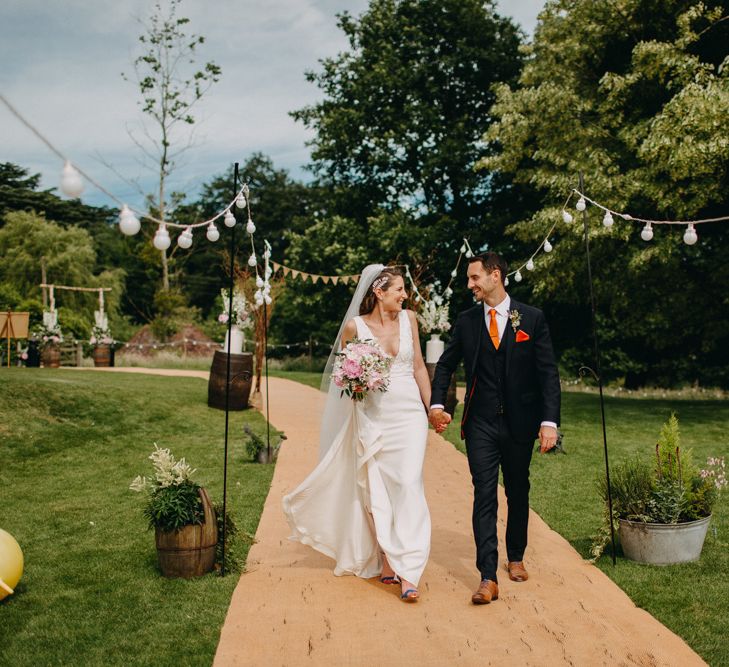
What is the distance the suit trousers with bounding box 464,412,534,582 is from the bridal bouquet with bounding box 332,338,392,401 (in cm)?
69

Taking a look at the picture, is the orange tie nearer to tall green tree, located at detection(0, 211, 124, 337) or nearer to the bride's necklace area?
the bride's necklace area

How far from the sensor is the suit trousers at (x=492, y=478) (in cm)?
488

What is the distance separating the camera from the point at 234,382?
1427cm

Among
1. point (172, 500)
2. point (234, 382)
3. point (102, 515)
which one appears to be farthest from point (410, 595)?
point (234, 382)

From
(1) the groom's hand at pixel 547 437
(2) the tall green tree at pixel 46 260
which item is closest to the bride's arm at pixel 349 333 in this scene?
(1) the groom's hand at pixel 547 437

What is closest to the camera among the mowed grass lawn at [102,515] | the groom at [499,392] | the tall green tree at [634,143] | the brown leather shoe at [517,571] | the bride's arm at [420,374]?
the mowed grass lawn at [102,515]

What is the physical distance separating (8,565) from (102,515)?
2.60 metres

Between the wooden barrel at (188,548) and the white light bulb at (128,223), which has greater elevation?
the white light bulb at (128,223)

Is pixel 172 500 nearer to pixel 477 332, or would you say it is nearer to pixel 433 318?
pixel 477 332

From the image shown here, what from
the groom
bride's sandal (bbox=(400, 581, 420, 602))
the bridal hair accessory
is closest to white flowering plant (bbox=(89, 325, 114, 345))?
the bridal hair accessory

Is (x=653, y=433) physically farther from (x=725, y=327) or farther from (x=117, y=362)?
(x=117, y=362)

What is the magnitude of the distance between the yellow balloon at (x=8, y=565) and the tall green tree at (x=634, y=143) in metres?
12.2

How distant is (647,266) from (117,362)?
18704 millimetres

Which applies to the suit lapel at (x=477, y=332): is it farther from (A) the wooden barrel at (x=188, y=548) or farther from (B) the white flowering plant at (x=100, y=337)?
(B) the white flowering plant at (x=100, y=337)
